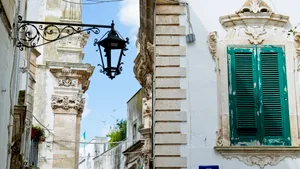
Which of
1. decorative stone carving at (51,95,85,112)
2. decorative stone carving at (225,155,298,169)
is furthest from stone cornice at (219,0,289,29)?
decorative stone carving at (51,95,85,112)

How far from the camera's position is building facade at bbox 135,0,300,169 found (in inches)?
431

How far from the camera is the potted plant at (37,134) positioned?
2383cm

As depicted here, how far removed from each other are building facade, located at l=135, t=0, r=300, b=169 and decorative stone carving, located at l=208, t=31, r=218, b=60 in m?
0.02

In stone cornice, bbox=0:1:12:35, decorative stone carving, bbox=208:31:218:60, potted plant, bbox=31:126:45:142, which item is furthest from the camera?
potted plant, bbox=31:126:45:142

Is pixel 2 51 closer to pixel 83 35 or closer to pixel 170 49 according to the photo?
pixel 170 49

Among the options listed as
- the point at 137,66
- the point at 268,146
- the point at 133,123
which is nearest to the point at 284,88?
the point at 268,146

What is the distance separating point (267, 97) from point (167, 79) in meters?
2.11

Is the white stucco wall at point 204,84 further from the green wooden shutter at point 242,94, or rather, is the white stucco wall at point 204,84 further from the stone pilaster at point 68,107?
the stone pilaster at point 68,107

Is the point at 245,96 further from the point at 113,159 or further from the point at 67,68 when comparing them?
the point at 113,159

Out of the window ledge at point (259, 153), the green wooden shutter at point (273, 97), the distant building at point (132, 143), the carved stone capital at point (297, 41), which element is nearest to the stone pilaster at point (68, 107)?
the distant building at point (132, 143)

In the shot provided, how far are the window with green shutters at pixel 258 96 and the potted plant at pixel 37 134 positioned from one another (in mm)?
14174

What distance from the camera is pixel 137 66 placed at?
66.1ft

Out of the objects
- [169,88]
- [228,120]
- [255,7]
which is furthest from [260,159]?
[255,7]

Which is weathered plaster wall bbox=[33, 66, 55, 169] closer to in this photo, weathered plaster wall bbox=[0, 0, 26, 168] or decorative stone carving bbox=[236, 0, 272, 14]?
weathered plaster wall bbox=[0, 0, 26, 168]
